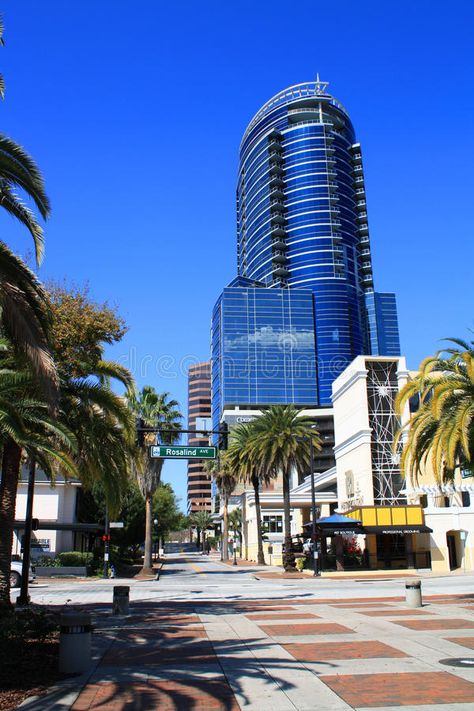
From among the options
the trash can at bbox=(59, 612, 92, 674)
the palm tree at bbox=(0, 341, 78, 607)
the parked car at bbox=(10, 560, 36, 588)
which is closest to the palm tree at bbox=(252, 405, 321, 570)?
the parked car at bbox=(10, 560, 36, 588)

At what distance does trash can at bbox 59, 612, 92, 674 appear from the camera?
1076 cm

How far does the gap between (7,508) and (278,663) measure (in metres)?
8.81

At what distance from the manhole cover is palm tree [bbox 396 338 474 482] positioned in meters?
9.73

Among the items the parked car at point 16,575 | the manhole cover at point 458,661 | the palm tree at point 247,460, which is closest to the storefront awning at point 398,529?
the palm tree at point 247,460

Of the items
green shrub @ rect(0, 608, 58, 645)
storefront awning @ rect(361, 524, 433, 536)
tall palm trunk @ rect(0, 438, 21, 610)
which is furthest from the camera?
storefront awning @ rect(361, 524, 433, 536)

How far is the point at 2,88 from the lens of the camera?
11.4 m

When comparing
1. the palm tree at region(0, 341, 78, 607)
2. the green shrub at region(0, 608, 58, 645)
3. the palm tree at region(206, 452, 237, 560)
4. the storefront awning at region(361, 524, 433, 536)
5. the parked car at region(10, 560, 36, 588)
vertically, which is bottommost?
the parked car at region(10, 560, 36, 588)

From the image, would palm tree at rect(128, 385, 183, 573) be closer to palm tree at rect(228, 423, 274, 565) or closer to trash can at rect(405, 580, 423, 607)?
palm tree at rect(228, 423, 274, 565)

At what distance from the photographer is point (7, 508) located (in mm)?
16891

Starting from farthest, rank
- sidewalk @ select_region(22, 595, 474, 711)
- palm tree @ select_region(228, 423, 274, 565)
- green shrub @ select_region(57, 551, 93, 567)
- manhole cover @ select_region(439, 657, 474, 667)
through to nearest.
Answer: palm tree @ select_region(228, 423, 274, 565), green shrub @ select_region(57, 551, 93, 567), manhole cover @ select_region(439, 657, 474, 667), sidewalk @ select_region(22, 595, 474, 711)

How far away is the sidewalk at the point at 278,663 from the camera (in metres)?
8.91

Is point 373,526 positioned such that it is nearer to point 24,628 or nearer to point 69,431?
point 69,431

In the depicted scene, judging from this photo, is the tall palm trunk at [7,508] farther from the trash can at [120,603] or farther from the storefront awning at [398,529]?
the storefront awning at [398,529]

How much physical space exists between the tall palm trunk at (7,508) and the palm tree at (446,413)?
42.1 ft
